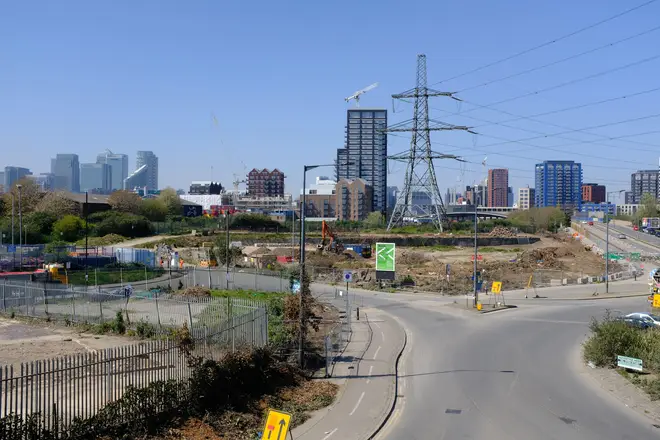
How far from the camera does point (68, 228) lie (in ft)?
309

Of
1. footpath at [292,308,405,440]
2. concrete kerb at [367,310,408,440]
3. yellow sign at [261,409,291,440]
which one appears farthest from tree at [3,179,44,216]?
yellow sign at [261,409,291,440]

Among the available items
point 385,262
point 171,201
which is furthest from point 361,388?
point 171,201

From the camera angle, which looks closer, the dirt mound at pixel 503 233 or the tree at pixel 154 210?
the dirt mound at pixel 503 233

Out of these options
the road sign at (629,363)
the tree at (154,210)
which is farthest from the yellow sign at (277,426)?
the tree at (154,210)

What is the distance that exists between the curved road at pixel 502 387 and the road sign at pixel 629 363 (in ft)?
A: 5.11

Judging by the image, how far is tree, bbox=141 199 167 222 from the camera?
135m

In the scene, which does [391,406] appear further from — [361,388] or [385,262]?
[385,262]

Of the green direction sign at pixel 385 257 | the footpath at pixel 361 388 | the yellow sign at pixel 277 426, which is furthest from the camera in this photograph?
the green direction sign at pixel 385 257

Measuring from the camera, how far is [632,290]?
2235 inches

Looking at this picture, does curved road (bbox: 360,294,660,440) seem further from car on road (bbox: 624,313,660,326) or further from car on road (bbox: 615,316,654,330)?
car on road (bbox: 624,313,660,326)

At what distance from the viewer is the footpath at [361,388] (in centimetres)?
1644

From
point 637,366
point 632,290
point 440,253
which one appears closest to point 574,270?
point 632,290

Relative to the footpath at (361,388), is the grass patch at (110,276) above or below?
above

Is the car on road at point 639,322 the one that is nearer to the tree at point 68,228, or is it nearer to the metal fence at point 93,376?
the metal fence at point 93,376
